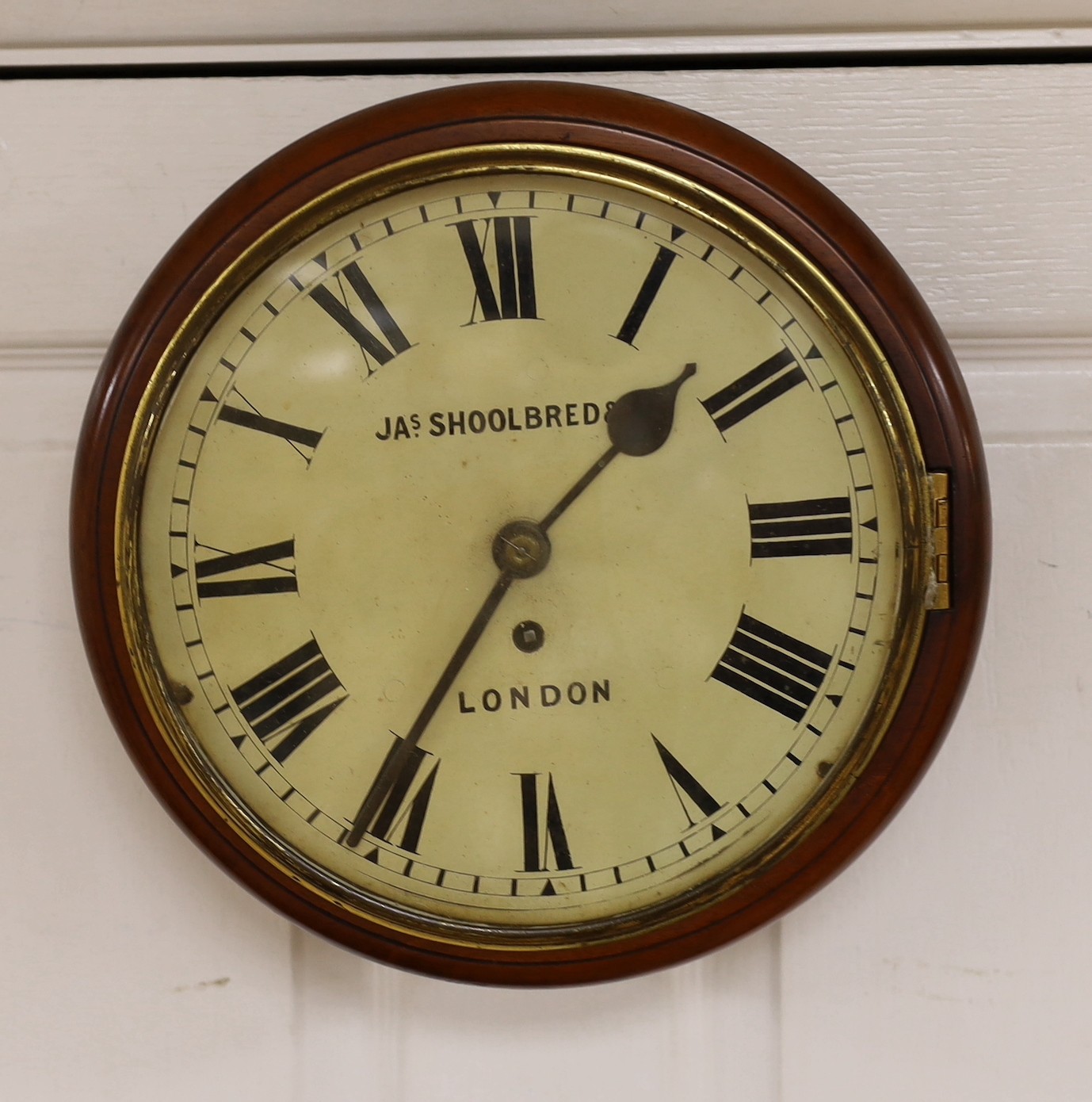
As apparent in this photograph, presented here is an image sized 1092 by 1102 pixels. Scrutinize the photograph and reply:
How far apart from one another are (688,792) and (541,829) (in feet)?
0.26

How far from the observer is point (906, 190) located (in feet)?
1.89

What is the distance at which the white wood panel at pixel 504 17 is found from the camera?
1.88ft

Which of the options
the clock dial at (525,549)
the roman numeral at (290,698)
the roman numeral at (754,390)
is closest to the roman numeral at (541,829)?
the clock dial at (525,549)

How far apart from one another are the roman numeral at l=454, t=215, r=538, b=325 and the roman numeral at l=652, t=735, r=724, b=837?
25 cm

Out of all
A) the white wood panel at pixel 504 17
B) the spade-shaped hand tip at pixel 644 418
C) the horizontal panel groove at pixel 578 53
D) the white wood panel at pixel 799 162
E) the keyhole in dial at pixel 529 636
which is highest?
the white wood panel at pixel 504 17

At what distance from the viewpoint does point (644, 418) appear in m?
0.51

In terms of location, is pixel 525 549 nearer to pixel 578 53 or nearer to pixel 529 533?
pixel 529 533

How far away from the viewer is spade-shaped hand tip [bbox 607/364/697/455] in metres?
0.51

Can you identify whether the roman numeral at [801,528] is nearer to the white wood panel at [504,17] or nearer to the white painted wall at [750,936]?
the white painted wall at [750,936]

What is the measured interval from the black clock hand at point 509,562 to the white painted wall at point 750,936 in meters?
0.14

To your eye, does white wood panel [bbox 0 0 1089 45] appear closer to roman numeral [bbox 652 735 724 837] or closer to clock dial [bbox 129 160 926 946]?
clock dial [bbox 129 160 926 946]

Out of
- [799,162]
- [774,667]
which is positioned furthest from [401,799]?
[799,162]

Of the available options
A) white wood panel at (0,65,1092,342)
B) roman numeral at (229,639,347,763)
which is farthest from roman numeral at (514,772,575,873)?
white wood panel at (0,65,1092,342)

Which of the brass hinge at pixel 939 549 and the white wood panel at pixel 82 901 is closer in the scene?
the brass hinge at pixel 939 549
